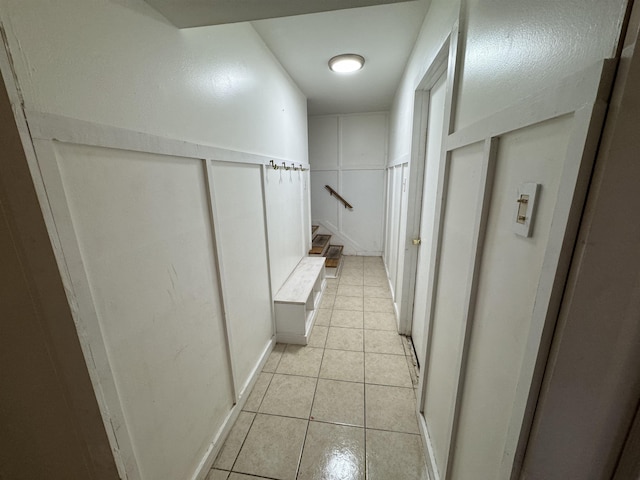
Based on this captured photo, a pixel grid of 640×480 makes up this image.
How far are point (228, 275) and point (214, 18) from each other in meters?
1.27

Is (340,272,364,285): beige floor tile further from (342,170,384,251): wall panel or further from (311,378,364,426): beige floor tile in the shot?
(311,378,364,426): beige floor tile

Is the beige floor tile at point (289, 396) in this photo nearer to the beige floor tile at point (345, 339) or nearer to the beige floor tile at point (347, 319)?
the beige floor tile at point (345, 339)

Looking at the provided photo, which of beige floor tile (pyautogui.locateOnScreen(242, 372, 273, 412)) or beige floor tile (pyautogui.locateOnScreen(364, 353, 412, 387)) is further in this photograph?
beige floor tile (pyautogui.locateOnScreen(364, 353, 412, 387))

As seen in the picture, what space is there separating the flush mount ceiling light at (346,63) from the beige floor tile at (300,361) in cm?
274

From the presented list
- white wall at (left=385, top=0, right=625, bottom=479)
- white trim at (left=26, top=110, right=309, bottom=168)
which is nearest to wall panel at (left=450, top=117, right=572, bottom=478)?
white wall at (left=385, top=0, right=625, bottom=479)

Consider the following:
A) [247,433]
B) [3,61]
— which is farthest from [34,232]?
[247,433]

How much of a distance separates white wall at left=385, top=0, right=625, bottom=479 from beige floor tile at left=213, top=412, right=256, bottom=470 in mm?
1120

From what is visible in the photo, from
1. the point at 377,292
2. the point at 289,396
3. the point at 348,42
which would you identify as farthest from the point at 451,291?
the point at 377,292

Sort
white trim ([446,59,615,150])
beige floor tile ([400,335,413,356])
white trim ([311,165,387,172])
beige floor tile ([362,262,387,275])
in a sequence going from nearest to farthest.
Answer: white trim ([446,59,615,150]) → beige floor tile ([400,335,413,356]) → beige floor tile ([362,262,387,275]) → white trim ([311,165,387,172])

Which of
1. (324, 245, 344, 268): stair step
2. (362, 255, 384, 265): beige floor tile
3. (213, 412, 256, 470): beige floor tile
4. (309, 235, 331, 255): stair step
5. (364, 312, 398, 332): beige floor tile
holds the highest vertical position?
(309, 235, 331, 255): stair step

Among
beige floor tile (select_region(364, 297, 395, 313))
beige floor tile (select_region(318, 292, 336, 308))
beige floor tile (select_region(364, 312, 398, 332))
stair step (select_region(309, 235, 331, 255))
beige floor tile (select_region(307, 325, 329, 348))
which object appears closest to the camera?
beige floor tile (select_region(307, 325, 329, 348))

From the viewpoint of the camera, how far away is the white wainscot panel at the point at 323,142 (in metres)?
4.50

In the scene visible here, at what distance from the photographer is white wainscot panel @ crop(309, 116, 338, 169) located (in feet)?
14.8

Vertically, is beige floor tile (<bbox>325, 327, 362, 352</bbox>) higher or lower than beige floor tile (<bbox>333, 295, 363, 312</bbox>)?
lower
